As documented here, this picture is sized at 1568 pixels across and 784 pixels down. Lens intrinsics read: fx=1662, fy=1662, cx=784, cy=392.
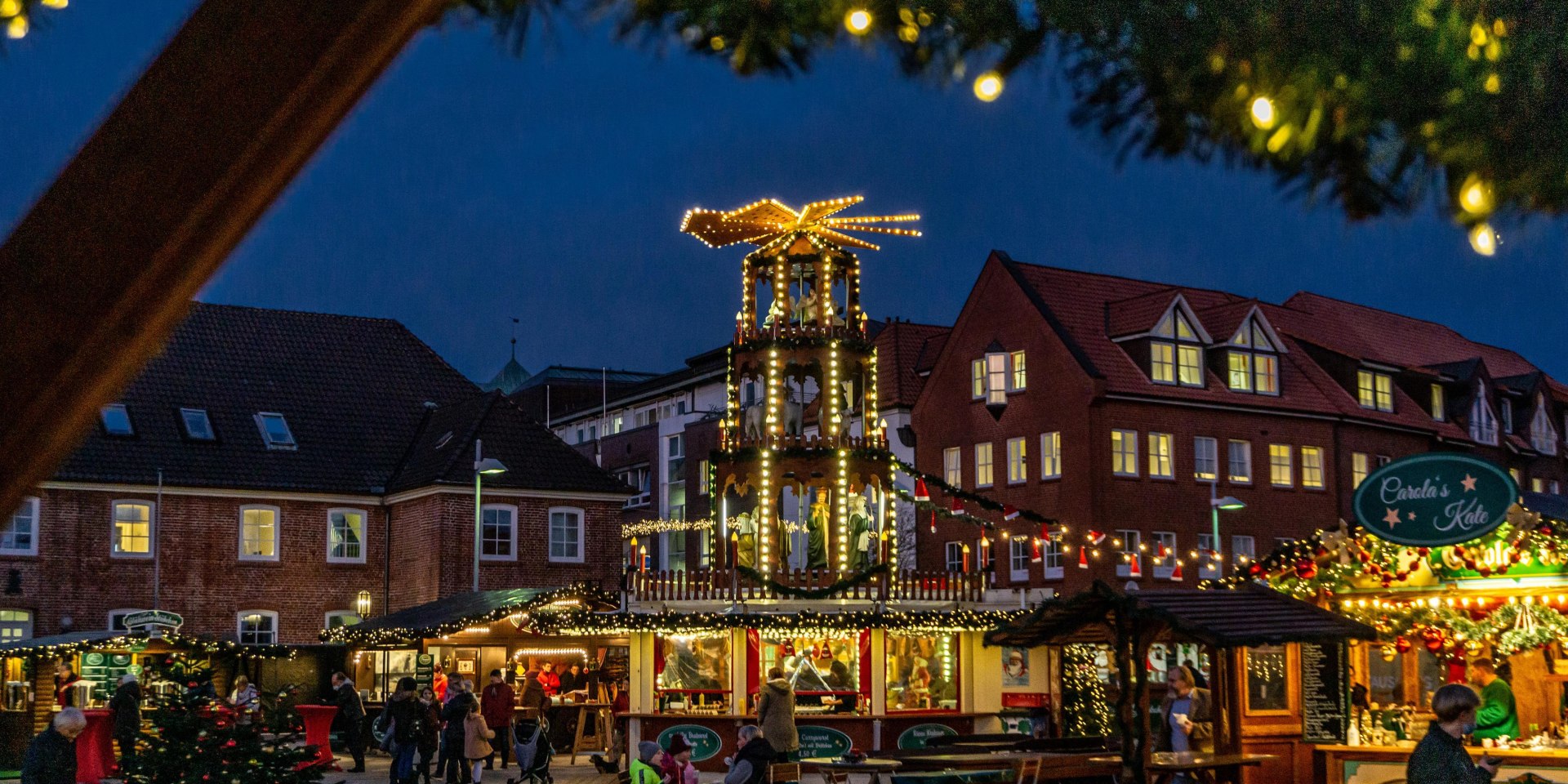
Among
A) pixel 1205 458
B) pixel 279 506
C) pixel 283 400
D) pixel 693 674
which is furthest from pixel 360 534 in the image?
pixel 1205 458

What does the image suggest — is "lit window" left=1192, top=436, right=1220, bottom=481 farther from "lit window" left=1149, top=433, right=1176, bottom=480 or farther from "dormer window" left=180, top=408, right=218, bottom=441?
"dormer window" left=180, top=408, right=218, bottom=441

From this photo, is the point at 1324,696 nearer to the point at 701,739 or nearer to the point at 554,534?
the point at 701,739

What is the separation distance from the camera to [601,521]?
42.6 meters

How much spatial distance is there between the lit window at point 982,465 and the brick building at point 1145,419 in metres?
0.06

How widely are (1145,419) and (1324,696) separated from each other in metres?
25.7

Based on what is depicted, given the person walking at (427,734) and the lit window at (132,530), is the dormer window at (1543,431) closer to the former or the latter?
the lit window at (132,530)

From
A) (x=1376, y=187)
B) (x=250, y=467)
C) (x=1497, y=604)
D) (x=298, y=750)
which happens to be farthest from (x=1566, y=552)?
(x=250, y=467)

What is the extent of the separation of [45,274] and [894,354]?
5024 cm

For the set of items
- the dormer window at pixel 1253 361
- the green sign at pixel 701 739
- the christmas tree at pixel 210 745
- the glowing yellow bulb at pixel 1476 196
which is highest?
the dormer window at pixel 1253 361

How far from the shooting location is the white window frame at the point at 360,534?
4100 cm

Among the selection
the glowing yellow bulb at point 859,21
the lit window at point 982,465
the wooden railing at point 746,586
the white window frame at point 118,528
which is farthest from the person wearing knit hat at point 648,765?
the lit window at point 982,465

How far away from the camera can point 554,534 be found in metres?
41.7

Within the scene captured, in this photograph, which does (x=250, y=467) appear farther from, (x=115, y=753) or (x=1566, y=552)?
(x=1566, y=552)

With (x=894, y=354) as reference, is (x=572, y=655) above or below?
below
